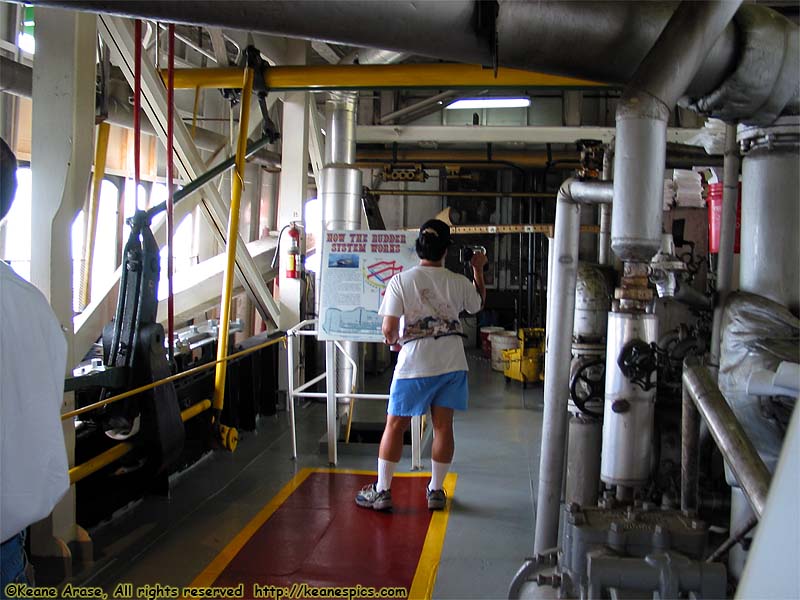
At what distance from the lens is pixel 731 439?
152 cm

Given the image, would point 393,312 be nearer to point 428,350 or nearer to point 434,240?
point 428,350

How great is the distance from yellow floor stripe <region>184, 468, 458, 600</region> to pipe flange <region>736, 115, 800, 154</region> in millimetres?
2257

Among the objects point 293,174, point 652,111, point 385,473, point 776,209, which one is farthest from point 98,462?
point 293,174

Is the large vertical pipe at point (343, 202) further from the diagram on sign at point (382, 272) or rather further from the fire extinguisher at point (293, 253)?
the diagram on sign at point (382, 272)

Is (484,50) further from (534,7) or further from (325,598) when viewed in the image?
(325,598)

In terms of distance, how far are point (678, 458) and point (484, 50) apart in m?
2.29

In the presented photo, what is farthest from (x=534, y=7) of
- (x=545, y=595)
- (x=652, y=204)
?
(x=545, y=595)

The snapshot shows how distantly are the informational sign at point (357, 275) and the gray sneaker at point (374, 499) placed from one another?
1.08m

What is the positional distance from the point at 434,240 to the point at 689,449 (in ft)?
6.55

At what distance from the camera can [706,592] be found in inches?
59.6

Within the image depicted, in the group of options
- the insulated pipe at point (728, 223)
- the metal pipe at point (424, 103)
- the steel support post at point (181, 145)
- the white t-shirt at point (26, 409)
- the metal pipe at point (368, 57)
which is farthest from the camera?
the metal pipe at point (424, 103)

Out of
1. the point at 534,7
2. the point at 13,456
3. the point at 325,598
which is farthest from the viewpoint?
the point at 325,598

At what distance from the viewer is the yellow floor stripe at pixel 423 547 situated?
9.69 feet

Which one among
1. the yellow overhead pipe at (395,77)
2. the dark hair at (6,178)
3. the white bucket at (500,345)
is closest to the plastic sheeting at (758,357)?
the yellow overhead pipe at (395,77)
